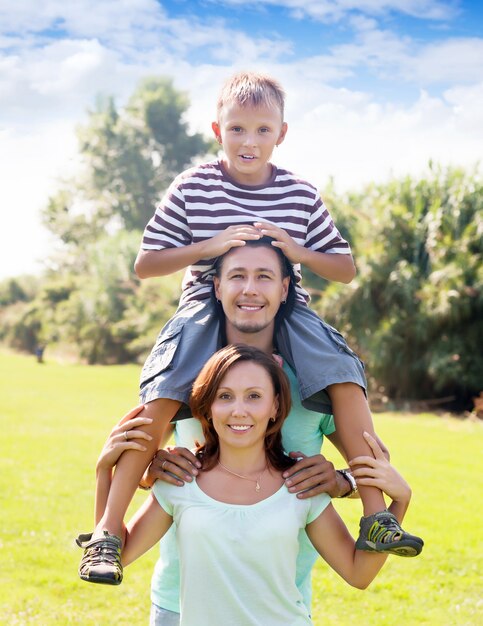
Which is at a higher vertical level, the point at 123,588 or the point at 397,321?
the point at 397,321

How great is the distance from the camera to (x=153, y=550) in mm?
7918

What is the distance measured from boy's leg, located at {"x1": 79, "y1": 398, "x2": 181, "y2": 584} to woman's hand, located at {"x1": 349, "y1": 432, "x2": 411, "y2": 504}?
32.1 inches

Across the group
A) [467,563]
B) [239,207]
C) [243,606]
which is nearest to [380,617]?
[467,563]

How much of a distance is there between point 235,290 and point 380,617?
3660mm

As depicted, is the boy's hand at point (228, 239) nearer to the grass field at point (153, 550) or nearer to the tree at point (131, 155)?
the grass field at point (153, 550)

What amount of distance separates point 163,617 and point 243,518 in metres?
0.99

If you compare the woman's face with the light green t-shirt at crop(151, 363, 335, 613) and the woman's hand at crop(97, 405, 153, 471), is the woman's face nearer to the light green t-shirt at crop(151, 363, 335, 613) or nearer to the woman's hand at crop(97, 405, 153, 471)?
the woman's hand at crop(97, 405, 153, 471)

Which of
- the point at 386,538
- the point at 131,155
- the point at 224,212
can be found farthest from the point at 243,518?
the point at 131,155

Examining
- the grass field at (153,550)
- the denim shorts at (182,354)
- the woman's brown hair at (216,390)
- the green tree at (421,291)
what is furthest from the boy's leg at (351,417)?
the green tree at (421,291)

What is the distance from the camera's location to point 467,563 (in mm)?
7289

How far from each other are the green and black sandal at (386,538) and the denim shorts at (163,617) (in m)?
1.13

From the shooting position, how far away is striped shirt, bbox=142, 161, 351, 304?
3762 mm

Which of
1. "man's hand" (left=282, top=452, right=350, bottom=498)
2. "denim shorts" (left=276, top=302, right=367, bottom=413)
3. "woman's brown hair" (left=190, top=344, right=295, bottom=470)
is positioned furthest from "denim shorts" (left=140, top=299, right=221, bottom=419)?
"man's hand" (left=282, top=452, right=350, bottom=498)

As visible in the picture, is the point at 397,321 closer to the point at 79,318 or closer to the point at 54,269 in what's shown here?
the point at 79,318
